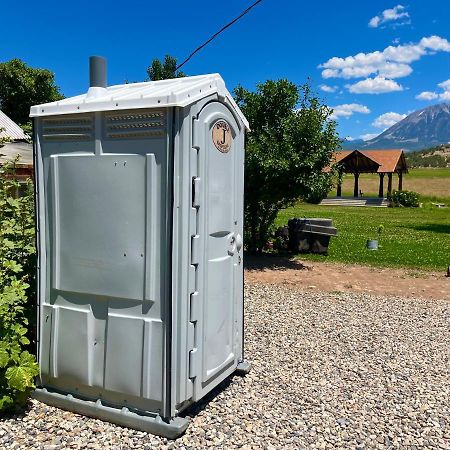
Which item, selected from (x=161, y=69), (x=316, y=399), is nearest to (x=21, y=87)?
(x=161, y=69)

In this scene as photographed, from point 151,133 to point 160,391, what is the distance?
1942 mm

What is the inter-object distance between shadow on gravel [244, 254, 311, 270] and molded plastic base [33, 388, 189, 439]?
287 inches

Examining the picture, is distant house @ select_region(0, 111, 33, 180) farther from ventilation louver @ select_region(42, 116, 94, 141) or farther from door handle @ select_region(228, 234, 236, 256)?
door handle @ select_region(228, 234, 236, 256)

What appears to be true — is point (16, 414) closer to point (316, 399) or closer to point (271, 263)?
point (316, 399)

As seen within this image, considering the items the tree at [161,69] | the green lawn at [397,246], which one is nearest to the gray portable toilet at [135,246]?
the green lawn at [397,246]

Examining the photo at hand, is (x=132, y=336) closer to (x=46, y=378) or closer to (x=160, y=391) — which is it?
(x=160, y=391)

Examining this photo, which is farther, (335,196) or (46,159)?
(335,196)

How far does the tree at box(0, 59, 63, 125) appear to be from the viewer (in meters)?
25.9

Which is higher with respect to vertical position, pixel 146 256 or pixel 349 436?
pixel 146 256

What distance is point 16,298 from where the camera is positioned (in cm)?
350

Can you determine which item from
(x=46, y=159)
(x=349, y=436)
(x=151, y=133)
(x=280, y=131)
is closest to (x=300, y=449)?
(x=349, y=436)

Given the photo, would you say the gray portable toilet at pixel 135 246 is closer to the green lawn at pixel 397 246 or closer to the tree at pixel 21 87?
the green lawn at pixel 397 246

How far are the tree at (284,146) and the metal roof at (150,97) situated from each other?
6679mm

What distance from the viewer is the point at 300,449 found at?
327 cm
